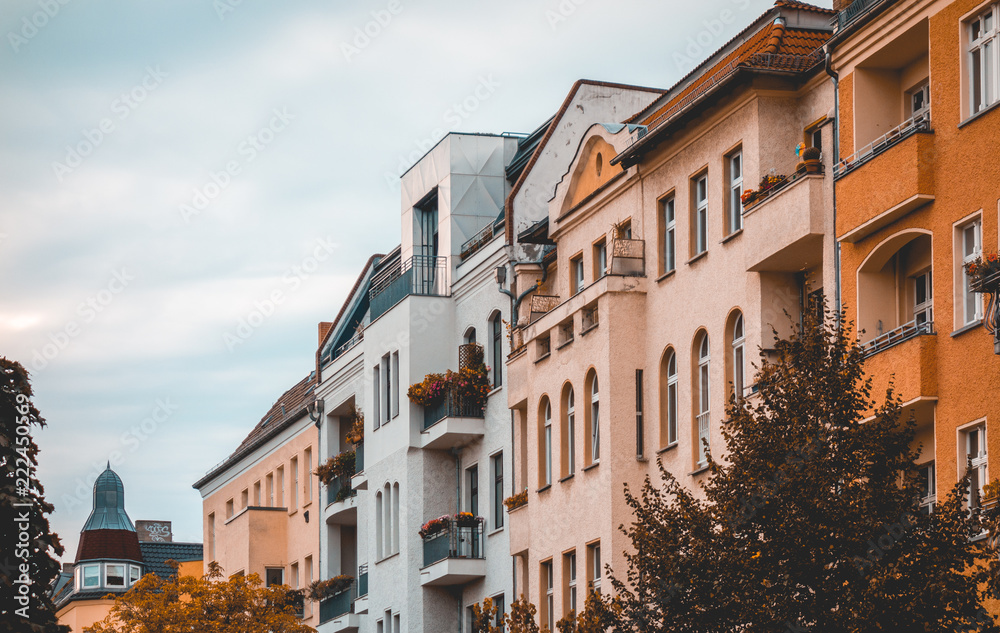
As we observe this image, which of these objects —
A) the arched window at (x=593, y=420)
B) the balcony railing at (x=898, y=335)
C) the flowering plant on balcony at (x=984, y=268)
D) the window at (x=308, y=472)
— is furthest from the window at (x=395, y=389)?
the flowering plant on balcony at (x=984, y=268)

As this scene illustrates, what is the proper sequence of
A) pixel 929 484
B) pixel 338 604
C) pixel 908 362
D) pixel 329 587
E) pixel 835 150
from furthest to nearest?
pixel 329 587 → pixel 338 604 → pixel 835 150 → pixel 929 484 → pixel 908 362

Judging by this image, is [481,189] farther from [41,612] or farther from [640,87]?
[41,612]

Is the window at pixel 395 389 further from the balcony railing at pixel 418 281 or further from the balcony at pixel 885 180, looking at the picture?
the balcony at pixel 885 180

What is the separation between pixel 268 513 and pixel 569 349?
1030 inches

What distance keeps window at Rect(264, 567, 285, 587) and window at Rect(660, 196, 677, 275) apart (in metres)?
30.0

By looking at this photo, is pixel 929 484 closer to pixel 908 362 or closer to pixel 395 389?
pixel 908 362

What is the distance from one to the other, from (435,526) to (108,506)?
2387 inches

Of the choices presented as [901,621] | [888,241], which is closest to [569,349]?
[888,241]

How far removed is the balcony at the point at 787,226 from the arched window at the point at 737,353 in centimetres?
148

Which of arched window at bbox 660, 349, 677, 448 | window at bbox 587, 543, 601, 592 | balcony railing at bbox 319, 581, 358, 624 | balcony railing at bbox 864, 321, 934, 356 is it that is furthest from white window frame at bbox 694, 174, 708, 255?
balcony railing at bbox 319, 581, 358, 624

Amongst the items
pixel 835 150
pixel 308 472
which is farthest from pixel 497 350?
pixel 308 472

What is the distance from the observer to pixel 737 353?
Answer: 3378cm

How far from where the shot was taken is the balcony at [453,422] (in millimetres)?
46125

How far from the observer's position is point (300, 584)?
61875 millimetres
